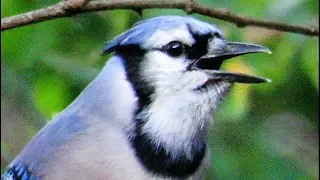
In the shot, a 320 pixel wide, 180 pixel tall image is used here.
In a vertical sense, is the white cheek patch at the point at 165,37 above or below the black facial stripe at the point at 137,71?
above

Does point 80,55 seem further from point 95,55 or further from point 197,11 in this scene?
point 197,11

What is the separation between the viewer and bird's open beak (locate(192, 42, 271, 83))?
2191mm

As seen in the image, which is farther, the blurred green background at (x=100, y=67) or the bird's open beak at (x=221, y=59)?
the blurred green background at (x=100, y=67)

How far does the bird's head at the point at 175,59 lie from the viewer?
7.16 feet

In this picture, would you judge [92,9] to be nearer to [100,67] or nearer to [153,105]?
[153,105]

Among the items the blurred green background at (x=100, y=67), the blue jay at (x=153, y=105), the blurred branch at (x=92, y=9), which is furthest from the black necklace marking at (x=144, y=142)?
the blurred green background at (x=100, y=67)

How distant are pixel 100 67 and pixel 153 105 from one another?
0.79 metres

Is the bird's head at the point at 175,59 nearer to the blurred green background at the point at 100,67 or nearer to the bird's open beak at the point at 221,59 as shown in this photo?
the bird's open beak at the point at 221,59

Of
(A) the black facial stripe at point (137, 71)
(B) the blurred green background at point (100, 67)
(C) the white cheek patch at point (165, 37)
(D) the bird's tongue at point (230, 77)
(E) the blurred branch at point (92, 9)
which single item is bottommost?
(B) the blurred green background at point (100, 67)

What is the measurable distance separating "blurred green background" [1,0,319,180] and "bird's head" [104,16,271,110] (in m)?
0.45

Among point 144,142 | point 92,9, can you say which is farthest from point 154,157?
point 92,9

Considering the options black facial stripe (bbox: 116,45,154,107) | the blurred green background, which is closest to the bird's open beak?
black facial stripe (bbox: 116,45,154,107)

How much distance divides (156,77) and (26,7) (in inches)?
25.4

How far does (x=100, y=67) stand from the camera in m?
2.98
